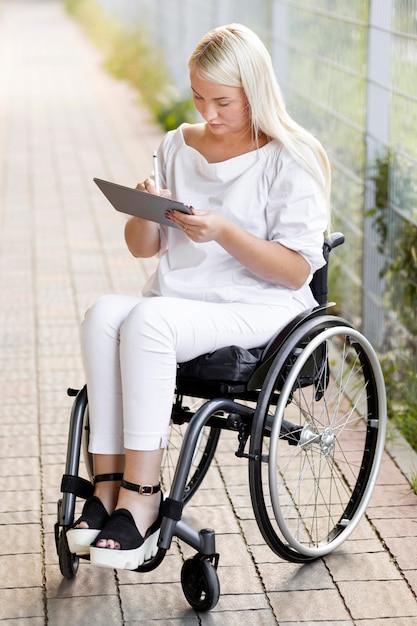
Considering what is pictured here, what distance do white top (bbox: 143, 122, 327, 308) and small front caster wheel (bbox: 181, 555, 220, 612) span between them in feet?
1.96

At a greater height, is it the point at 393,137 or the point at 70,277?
the point at 393,137

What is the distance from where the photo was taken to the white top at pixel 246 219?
8.12 ft

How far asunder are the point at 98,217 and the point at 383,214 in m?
2.91

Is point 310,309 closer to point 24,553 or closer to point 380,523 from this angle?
point 380,523

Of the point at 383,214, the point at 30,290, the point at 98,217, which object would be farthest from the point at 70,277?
the point at 383,214

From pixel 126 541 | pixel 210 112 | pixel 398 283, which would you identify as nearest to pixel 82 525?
pixel 126 541

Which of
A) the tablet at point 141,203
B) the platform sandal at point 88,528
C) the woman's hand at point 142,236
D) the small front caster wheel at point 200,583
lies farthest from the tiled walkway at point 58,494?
the tablet at point 141,203

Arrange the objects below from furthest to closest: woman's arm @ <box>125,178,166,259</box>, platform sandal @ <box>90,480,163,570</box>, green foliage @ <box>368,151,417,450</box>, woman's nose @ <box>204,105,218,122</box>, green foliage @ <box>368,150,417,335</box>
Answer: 1. green foliage @ <box>368,150,417,335</box>
2. green foliage @ <box>368,151,417,450</box>
3. woman's arm @ <box>125,178,166,259</box>
4. woman's nose @ <box>204,105,218,122</box>
5. platform sandal @ <box>90,480,163,570</box>

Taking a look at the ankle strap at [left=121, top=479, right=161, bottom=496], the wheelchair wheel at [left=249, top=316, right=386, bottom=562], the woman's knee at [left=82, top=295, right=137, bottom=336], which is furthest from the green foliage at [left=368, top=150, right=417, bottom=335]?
the ankle strap at [left=121, top=479, right=161, bottom=496]

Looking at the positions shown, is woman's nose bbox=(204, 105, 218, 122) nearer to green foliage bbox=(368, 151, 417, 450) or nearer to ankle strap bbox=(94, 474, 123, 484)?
ankle strap bbox=(94, 474, 123, 484)

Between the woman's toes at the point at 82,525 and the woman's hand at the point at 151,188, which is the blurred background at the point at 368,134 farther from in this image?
the woman's toes at the point at 82,525

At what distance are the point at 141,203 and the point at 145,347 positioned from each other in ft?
1.08

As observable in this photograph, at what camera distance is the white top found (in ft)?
8.12

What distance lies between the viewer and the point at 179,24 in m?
9.97
